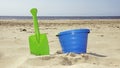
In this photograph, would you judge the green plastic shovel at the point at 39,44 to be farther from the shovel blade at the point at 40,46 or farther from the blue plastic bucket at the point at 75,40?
the blue plastic bucket at the point at 75,40

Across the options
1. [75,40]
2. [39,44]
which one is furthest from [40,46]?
[75,40]

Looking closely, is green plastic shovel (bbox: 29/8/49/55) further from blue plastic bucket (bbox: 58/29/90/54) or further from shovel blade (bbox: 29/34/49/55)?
blue plastic bucket (bbox: 58/29/90/54)

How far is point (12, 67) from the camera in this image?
15.8ft

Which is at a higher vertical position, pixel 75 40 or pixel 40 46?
pixel 75 40

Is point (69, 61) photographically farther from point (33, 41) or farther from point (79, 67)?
point (33, 41)

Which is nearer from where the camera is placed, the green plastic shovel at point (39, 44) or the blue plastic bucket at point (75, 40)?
the blue plastic bucket at point (75, 40)

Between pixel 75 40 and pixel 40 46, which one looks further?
pixel 40 46

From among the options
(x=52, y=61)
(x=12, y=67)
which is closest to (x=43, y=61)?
(x=52, y=61)

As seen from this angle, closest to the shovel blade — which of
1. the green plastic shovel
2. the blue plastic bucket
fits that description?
the green plastic shovel

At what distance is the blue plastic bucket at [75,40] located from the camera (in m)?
5.32

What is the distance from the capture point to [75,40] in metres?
5.36

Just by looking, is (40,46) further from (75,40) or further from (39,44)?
(75,40)

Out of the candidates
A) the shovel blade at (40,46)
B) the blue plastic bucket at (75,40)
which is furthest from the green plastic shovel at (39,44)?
the blue plastic bucket at (75,40)

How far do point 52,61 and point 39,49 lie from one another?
3.03 ft
